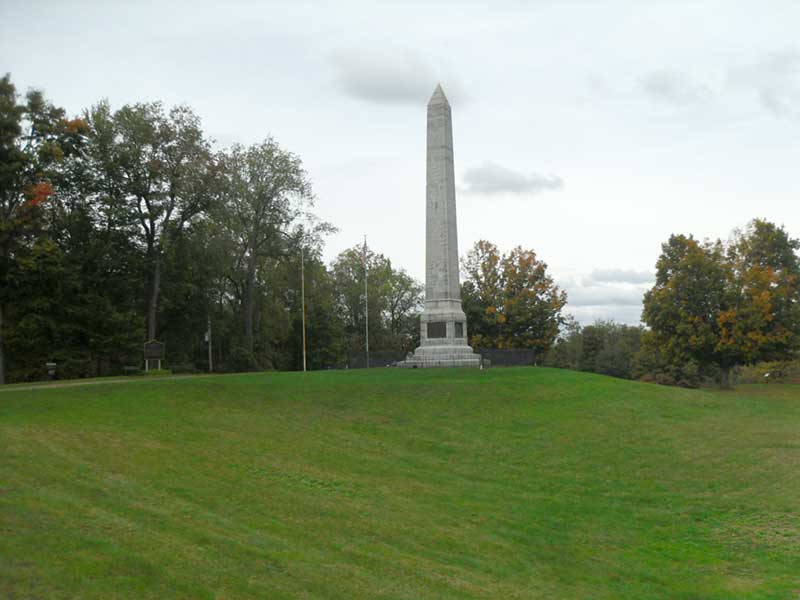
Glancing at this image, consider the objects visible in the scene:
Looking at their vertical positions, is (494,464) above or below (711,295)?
below

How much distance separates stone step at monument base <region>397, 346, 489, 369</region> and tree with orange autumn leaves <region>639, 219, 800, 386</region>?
17.6 meters

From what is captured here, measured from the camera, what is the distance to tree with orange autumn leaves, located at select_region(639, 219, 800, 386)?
4469 cm

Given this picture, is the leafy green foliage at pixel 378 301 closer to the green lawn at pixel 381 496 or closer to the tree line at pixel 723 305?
the tree line at pixel 723 305

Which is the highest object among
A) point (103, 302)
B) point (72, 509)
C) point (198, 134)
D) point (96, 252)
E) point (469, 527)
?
point (198, 134)

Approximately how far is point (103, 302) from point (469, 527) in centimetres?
3241

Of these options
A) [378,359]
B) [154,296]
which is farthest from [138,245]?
[378,359]

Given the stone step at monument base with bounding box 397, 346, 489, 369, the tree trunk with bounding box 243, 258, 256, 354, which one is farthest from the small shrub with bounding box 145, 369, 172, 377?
the tree trunk with bounding box 243, 258, 256, 354

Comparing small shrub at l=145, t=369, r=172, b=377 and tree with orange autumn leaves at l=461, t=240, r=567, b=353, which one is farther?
tree with orange autumn leaves at l=461, t=240, r=567, b=353

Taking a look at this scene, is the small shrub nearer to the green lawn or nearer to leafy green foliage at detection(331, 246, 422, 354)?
the green lawn

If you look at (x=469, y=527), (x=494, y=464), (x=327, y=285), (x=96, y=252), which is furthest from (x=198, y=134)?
(x=469, y=527)

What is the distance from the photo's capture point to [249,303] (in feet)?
161

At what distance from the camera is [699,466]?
18500 mm

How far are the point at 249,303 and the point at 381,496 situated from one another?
36.5 meters

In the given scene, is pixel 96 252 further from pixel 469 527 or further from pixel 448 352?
pixel 469 527
